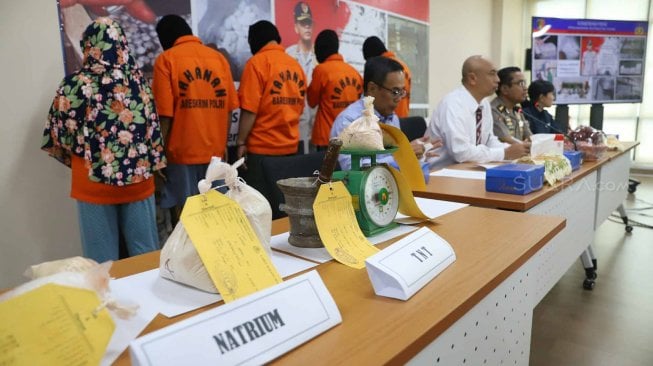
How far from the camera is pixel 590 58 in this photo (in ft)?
18.3

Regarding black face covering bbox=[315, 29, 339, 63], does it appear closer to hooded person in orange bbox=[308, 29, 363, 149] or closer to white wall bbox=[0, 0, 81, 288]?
hooded person in orange bbox=[308, 29, 363, 149]

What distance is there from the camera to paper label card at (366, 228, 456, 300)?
74cm

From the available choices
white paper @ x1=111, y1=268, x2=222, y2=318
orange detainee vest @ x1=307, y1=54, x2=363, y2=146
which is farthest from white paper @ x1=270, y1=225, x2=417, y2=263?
orange detainee vest @ x1=307, y1=54, x2=363, y2=146

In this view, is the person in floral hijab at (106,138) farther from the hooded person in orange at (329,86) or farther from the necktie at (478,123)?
the necktie at (478,123)

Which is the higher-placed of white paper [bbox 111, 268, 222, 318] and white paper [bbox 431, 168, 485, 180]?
white paper [bbox 111, 268, 222, 318]

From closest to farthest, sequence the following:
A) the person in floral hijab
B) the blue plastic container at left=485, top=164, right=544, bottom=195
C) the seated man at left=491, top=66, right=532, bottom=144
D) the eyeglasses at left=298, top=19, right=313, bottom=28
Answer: the blue plastic container at left=485, top=164, right=544, bottom=195, the person in floral hijab, the seated man at left=491, top=66, right=532, bottom=144, the eyeglasses at left=298, top=19, right=313, bottom=28

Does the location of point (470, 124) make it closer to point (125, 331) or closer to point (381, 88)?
point (381, 88)

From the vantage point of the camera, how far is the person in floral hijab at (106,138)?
5.88ft

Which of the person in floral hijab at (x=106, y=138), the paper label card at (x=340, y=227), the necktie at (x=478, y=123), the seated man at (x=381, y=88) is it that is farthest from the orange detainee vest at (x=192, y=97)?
the paper label card at (x=340, y=227)

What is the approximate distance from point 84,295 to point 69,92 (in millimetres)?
1533

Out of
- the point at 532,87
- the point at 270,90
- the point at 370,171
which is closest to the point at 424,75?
the point at 532,87

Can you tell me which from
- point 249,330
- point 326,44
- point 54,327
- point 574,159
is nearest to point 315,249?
point 249,330

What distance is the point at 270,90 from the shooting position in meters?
2.73

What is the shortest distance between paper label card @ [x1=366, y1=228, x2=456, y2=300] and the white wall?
6.81 ft
